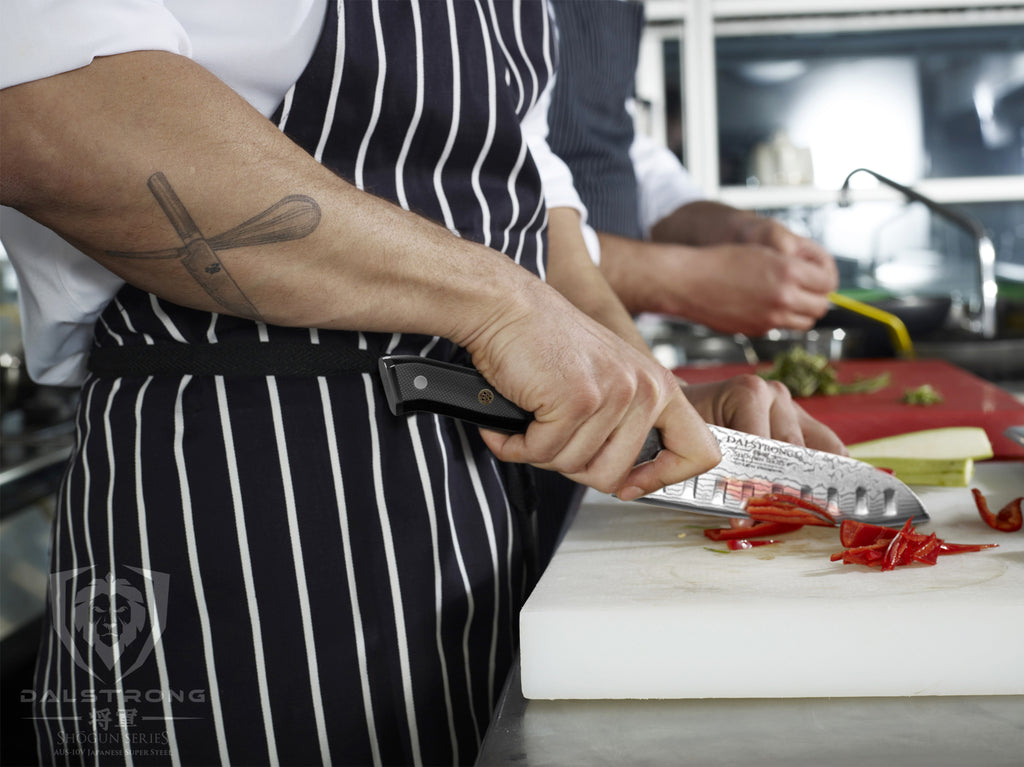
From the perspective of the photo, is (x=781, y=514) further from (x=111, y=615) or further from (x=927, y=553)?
(x=111, y=615)

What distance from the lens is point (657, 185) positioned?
2094 millimetres

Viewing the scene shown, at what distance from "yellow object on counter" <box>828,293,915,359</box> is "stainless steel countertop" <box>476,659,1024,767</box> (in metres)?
1.45

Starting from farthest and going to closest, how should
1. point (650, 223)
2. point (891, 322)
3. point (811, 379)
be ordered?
point (650, 223) → point (891, 322) → point (811, 379)

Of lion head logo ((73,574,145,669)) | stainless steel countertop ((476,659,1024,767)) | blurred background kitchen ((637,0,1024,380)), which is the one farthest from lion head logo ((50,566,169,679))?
blurred background kitchen ((637,0,1024,380))

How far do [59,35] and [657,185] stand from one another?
5.42 ft

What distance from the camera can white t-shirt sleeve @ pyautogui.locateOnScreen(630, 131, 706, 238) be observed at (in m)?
2.03

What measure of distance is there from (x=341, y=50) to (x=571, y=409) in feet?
1.00

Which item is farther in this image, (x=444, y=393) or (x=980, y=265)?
(x=980, y=265)

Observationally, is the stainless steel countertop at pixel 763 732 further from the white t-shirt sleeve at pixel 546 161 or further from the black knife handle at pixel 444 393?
the white t-shirt sleeve at pixel 546 161

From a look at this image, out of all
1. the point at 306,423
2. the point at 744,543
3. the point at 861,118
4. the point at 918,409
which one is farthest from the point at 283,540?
the point at 861,118

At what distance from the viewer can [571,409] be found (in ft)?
2.31

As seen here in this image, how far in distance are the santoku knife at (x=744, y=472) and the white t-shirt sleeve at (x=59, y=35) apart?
0.29m

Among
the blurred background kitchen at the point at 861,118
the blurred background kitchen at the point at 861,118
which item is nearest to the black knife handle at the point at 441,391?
the blurred background kitchen at the point at 861,118

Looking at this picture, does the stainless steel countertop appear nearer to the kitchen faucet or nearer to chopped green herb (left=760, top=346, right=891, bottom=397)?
chopped green herb (left=760, top=346, right=891, bottom=397)
